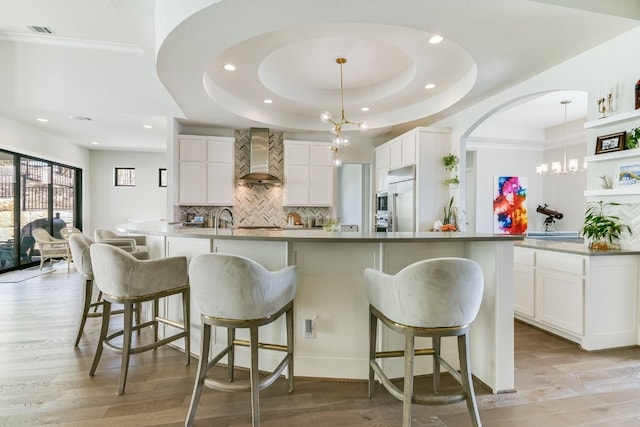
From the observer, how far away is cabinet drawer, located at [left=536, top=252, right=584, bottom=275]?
277 centimetres

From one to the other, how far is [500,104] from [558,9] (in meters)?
1.63

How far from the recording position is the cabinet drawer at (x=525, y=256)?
3232mm

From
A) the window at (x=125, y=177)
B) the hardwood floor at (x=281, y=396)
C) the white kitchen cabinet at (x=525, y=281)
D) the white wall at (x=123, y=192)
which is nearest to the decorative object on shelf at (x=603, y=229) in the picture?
the white kitchen cabinet at (x=525, y=281)

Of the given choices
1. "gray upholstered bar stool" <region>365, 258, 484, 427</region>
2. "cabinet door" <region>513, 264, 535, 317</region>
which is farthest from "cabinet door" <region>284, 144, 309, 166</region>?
"gray upholstered bar stool" <region>365, 258, 484, 427</region>

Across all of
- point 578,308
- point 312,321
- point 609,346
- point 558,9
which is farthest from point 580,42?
point 312,321

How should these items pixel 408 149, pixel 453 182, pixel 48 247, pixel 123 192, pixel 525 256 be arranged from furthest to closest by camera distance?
pixel 123 192, pixel 48 247, pixel 408 149, pixel 453 182, pixel 525 256

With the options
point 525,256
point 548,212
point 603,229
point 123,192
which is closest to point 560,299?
point 525,256

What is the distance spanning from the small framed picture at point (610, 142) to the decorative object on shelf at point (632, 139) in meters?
0.03

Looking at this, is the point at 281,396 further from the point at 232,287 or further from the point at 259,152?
the point at 259,152

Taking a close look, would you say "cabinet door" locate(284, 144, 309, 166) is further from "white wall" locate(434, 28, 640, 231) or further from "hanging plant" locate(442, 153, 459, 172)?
"white wall" locate(434, 28, 640, 231)

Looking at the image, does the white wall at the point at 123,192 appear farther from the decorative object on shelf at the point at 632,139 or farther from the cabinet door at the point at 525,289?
the decorative object on shelf at the point at 632,139

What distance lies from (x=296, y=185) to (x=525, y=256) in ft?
12.1

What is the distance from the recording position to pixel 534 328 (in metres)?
3.27

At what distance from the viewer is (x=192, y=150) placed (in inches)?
207
